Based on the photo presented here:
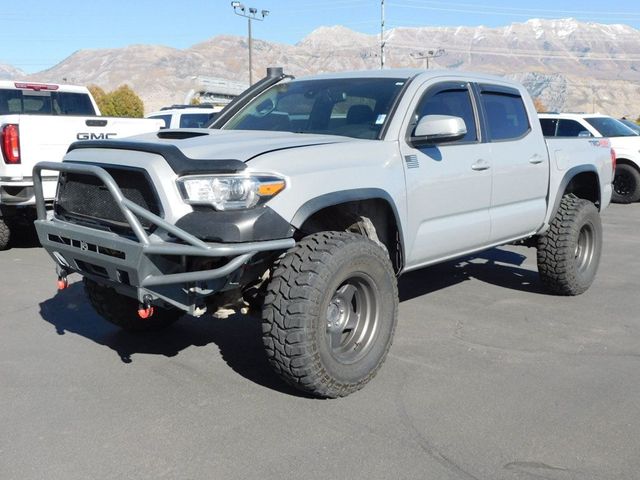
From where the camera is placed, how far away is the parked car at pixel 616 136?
45.7 ft

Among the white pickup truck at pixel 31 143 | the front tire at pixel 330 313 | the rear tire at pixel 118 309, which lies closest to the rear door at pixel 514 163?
the front tire at pixel 330 313

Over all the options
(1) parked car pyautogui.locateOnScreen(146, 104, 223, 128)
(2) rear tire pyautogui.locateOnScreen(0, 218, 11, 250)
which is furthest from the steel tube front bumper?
(1) parked car pyautogui.locateOnScreen(146, 104, 223, 128)

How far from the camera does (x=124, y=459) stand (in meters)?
3.18

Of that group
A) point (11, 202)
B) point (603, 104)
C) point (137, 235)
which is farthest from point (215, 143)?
point (603, 104)

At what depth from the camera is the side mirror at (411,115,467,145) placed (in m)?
4.28

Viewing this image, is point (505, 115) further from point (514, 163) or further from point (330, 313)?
point (330, 313)

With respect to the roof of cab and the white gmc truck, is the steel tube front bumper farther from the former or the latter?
the roof of cab

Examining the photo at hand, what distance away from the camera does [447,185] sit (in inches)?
185

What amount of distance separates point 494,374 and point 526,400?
1.36ft

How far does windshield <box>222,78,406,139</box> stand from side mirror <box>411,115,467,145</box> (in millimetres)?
243

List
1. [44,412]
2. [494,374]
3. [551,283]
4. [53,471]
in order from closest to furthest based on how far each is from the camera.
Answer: [53,471], [44,412], [494,374], [551,283]

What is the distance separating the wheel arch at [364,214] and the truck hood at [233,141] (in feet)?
1.22

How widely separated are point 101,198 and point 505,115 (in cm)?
338

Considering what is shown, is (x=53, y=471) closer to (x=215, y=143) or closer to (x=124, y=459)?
(x=124, y=459)
